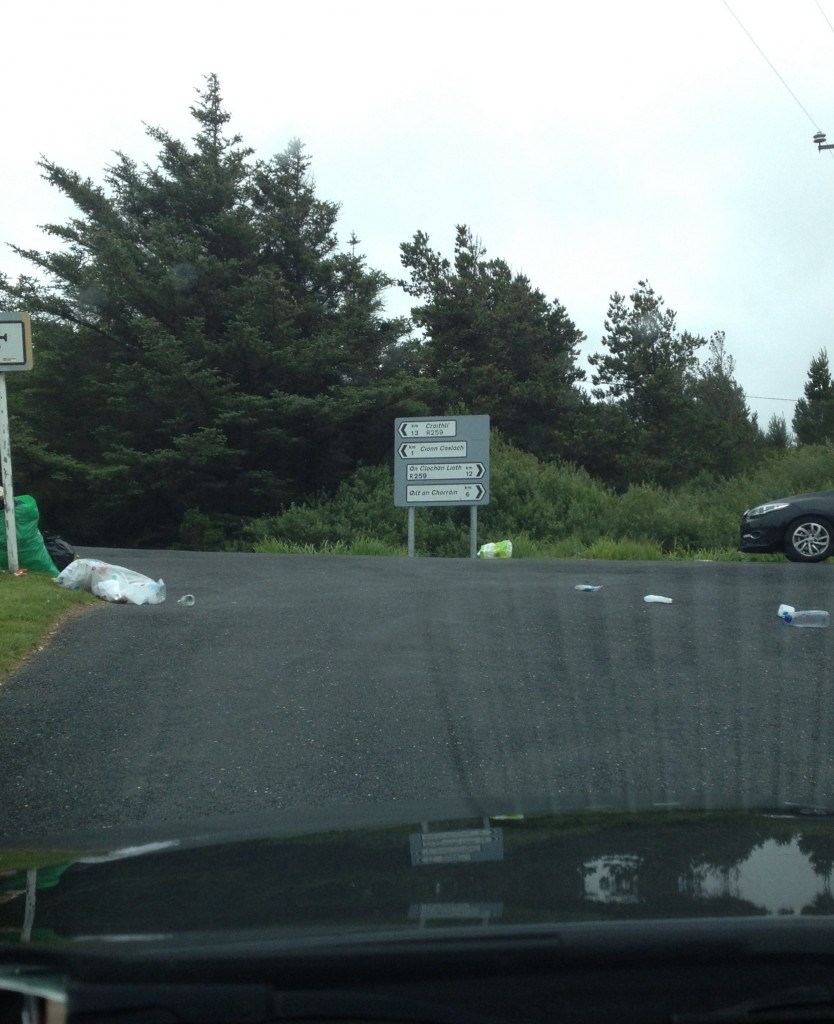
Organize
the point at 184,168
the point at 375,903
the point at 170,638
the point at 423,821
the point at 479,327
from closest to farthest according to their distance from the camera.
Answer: the point at 375,903 → the point at 423,821 → the point at 170,638 → the point at 184,168 → the point at 479,327

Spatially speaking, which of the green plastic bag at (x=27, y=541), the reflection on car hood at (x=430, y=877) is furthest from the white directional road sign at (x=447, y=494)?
the reflection on car hood at (x=430, y=877)

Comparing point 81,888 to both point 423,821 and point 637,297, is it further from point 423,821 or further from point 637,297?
point 637,297

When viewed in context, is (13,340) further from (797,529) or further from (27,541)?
(797,529)

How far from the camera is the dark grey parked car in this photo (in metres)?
16.0

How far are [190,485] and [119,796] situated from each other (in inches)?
1041

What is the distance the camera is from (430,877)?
2.60 metres

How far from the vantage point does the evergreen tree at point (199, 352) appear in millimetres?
30812

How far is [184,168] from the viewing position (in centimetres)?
3447

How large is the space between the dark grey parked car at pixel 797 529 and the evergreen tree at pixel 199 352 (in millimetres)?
16175

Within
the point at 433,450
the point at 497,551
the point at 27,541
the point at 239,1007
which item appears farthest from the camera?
the point at 433,450

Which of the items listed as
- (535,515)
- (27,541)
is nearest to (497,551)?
(535,515)

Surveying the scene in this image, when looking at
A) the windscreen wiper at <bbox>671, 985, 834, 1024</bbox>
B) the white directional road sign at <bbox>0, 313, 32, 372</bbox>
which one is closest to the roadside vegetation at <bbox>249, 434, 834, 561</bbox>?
the white directional road sign at <bbox>0, 313, 32, 372</bbox>

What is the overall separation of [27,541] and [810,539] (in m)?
10.3

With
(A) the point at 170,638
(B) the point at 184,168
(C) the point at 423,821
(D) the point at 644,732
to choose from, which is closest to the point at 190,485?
(B) the point at 184,168
